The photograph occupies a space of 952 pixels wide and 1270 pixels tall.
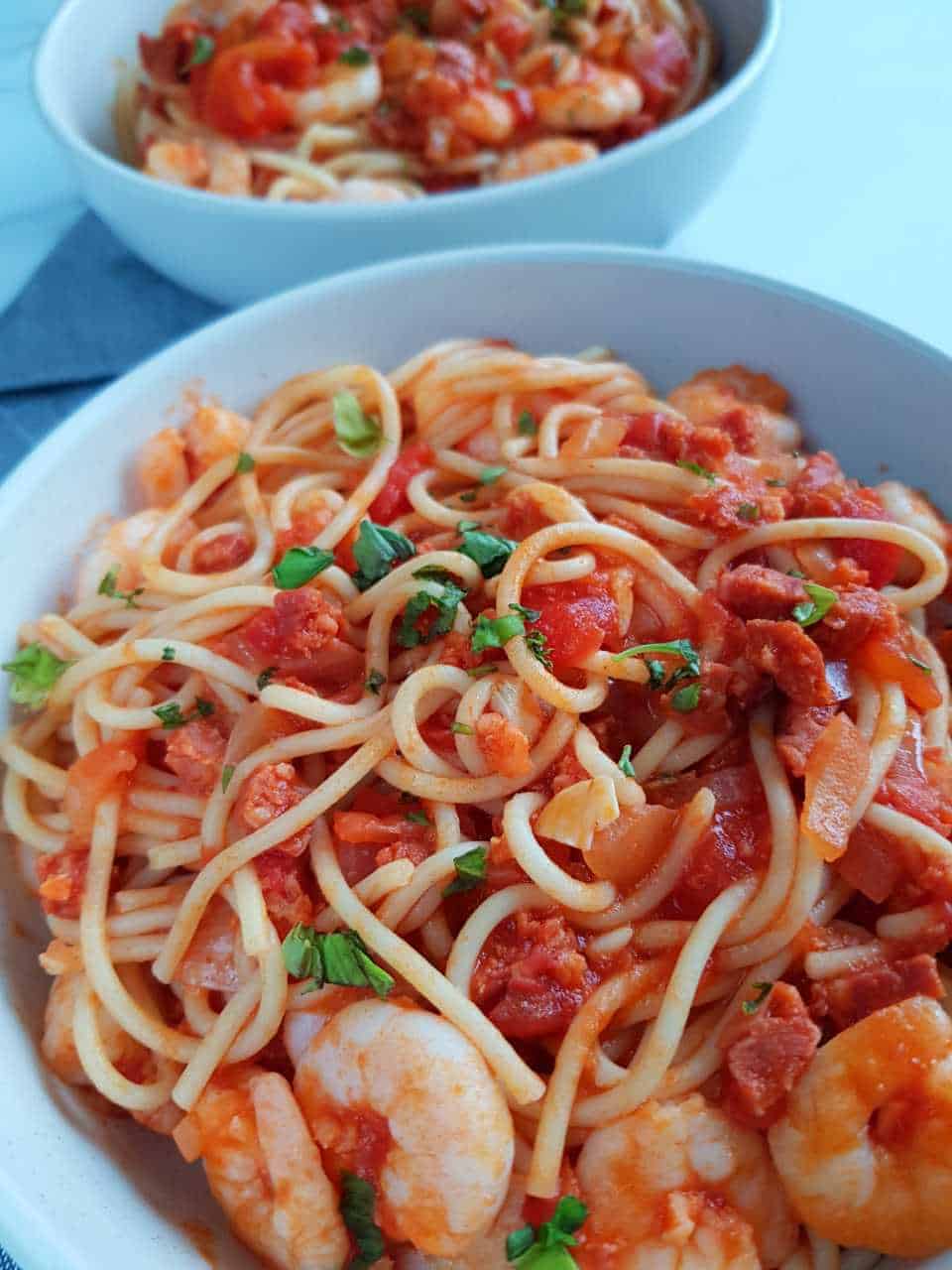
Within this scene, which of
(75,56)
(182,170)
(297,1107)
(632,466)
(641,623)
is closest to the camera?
(297,1107)

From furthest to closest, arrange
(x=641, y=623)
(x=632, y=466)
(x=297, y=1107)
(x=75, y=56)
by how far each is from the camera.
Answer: (x=75, y=56) → (x=632, y=466) → (x=641, y=623) → (x=297, y=1107)

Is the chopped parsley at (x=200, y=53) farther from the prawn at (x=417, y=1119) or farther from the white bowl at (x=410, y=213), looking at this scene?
the prawn at (x=417, y=1119)

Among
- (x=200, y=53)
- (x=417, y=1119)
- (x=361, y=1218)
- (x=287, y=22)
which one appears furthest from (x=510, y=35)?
(x=361, y=1218)

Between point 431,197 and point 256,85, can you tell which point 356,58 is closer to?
point 256,85

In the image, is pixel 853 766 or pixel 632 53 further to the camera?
pixel 632 53

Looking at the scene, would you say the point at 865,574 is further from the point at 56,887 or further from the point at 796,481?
the point at 56,887

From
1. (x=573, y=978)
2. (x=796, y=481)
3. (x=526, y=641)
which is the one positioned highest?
(x=796, y=481)

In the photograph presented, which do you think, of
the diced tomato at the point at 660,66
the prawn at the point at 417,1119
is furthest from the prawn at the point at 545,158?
the prawn at the point at 417,1119

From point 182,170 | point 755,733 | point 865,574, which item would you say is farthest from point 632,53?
point 755,733
